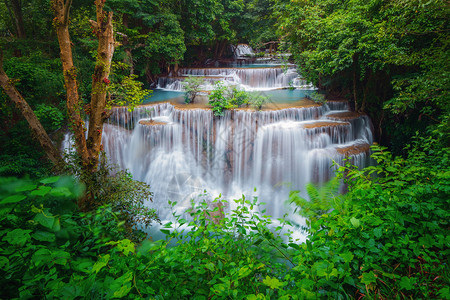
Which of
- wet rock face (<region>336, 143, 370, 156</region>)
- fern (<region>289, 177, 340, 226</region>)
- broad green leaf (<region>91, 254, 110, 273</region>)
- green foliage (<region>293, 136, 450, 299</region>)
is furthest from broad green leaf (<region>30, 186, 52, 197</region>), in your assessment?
wet rock face (<region>336, 143, 370, 156</region>)

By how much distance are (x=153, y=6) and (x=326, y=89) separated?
12.0 metres

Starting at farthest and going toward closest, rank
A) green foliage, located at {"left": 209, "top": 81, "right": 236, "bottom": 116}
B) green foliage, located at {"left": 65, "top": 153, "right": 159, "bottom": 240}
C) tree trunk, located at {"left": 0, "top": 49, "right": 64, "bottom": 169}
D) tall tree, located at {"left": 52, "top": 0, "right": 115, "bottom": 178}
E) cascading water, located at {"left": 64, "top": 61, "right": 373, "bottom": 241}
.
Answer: green foliage, located at {"left": 209, "top": 81, "right": 236, "bottom": 116}, cascading water, located at {"left": 64, "top": 61, "right": 373, "bottom": 241}, tree trunk, located at {"left": 0, "top": 49, "right": 64, "bottom": 169}, tall tree, located at {"left": 52, "top": 0, "right": 115, "bottom": 178}, green foliage, located at {"left": 65, "top": 153, "right": 159, "bottom": 240}

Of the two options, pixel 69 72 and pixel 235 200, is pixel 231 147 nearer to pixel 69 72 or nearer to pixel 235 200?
Result: pixel 69 72

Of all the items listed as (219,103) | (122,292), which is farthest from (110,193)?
(219,103)

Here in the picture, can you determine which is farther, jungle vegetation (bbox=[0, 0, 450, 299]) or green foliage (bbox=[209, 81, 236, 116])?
green foliage (bbox=[209, 81, 236, 116])

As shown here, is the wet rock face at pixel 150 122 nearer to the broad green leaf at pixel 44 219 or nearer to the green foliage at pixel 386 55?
the green foliage at pixel 386 55

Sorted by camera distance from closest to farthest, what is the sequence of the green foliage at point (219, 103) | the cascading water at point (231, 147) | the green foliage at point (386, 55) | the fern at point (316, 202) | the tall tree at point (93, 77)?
the fern at point (316, 202)
the tall tree at point (93, 77)
the green foliage at point (386, 55)
the cascading water at point (231, 147)
the green foliage at point (219, 103)

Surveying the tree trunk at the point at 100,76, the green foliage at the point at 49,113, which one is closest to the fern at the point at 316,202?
the tree trunk at the point at 100,76

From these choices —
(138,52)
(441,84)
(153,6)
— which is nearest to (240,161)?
(441,84)

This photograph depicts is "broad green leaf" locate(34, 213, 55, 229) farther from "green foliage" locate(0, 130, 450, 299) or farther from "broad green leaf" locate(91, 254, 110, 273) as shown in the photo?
"broad green leaf" locate(91, 254, 110, 273)

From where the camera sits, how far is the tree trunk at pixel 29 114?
463 centimetres

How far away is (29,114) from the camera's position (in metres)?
4.91

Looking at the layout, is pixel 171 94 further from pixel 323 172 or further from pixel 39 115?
pixel 323 172

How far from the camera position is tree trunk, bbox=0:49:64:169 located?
463cm
